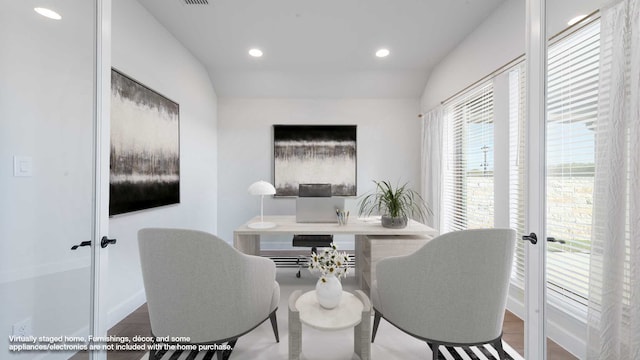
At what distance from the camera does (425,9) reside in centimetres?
244

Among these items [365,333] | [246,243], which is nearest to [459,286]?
[365,333]

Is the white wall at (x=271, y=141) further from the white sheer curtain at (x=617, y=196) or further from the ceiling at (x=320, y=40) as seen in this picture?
the white sheer curtain at (x=617, y=196)

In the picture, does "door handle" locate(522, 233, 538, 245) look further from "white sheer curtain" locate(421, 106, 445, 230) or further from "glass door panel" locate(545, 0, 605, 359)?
"white sheer curtain" locate(421, 106, 445, 230)

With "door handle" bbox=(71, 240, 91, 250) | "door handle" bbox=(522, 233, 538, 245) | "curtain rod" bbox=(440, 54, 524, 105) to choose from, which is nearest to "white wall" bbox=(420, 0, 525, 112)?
"curtain rod" bbox=(440, 54, 524, 105)

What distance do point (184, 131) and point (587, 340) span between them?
3.68 metres

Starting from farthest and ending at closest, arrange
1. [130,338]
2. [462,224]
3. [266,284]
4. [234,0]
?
[462,224] → [234,0] → [130,338] → [266,284]

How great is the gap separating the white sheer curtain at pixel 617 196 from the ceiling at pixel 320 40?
1598 mm

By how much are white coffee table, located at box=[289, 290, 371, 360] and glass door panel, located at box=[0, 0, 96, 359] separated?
3.29ft

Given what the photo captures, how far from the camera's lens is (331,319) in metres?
1.39

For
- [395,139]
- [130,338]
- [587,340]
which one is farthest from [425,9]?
[130,338]

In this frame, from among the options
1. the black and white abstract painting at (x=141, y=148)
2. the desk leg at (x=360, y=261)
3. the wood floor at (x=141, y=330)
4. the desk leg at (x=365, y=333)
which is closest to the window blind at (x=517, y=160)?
the wood floor at (x=141, y=330)

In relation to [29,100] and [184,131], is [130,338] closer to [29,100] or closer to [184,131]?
[29,100]

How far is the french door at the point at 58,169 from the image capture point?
1.21 metres

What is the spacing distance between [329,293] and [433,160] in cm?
286
